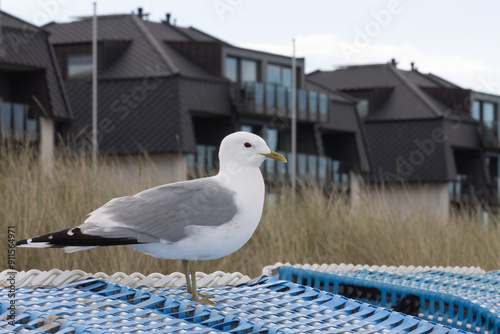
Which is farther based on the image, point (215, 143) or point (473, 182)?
point (473, 182)

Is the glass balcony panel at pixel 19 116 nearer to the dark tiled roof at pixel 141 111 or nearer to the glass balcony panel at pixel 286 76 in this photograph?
A: the dark tiled roof at pixel 141 111

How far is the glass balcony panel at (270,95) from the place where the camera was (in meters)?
26.8

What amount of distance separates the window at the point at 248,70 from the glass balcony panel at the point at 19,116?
323 inches

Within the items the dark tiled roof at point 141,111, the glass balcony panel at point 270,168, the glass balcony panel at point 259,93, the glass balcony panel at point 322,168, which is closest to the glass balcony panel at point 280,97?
the glass balcony panel at point 259,93

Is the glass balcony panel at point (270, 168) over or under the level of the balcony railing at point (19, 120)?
under

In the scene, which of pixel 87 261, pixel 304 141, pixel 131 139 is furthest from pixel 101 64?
pixel 87 261

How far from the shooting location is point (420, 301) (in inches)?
173

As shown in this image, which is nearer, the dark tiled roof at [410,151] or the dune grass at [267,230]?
the dune grass at [267,230]

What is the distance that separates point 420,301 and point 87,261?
268cm

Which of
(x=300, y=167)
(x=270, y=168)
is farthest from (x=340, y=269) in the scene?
(x=300, y=167)

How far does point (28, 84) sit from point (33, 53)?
126 centimetres

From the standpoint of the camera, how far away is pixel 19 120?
2188 cm

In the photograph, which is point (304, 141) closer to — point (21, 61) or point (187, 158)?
point (187, 158)

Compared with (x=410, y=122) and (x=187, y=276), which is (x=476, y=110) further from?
(x=187, y=276)
